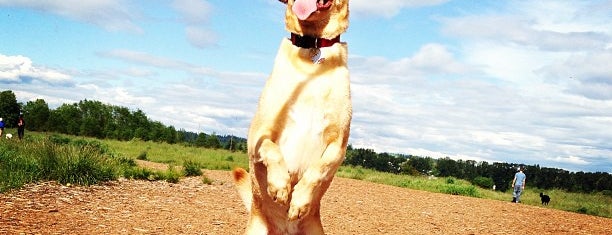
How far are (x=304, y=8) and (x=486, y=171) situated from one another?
1664 inches

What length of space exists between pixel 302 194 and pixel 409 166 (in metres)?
37.8

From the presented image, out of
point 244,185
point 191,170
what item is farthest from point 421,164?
point 244,185

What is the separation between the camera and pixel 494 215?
1534cm

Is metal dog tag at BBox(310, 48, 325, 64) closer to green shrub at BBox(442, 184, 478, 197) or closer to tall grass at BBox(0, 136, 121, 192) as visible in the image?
tall grass at BBox(0, 136, 121, 192)

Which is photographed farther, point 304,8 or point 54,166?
point 54,166

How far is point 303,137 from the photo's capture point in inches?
132

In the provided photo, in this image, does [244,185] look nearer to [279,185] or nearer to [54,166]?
[279,185]

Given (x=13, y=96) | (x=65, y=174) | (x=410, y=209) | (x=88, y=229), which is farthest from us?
(x=13, y=96)

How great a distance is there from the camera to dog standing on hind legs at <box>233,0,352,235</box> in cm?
327

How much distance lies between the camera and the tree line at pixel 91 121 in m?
62.3

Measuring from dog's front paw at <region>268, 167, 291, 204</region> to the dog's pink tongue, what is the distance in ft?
2.86

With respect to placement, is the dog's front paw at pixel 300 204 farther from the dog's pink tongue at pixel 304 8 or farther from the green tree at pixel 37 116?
the green tree at pixel 37 116

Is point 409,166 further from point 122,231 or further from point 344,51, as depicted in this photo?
point 344,51

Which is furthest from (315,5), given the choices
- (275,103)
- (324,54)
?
(275,103)
